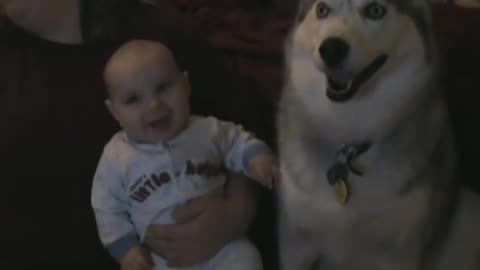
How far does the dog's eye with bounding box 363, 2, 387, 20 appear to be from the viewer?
127cm

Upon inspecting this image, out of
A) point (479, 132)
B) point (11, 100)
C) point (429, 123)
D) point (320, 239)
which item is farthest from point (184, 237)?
point (479, 132)

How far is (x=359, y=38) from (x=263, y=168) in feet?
0.96

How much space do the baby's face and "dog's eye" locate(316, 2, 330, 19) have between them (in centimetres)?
28

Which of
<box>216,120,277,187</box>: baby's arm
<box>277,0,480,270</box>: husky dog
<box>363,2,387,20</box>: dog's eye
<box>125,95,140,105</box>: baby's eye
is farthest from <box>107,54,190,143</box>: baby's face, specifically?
<box>363,2,387,20</box>: dog's eye

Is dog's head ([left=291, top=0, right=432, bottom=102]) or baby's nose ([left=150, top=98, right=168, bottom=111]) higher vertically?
dog's head ([left=291, top=0, right=432, bottom=102])

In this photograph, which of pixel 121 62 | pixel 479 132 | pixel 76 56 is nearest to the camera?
pixel 121 62

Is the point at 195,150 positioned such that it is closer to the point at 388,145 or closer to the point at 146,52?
the point at 146,52

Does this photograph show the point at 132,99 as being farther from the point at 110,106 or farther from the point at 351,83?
the point at 351,83

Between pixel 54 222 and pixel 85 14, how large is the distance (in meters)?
0.40

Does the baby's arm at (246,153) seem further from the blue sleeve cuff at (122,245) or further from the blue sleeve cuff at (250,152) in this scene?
the blue sleeve cuff at (122,245)

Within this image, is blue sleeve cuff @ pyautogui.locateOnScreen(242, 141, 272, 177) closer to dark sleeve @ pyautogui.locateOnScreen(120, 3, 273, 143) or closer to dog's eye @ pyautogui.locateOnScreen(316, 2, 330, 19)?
dark sleeve @ pyautogui.locateOnScreen(120, 3, 273, 143)

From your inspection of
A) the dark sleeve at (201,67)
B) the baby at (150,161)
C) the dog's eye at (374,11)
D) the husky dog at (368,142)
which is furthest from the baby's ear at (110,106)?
the dog's eye at (374,11)

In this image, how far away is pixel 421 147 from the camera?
4.49 ft

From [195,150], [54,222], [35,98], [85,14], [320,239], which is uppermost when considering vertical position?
[85,14]
